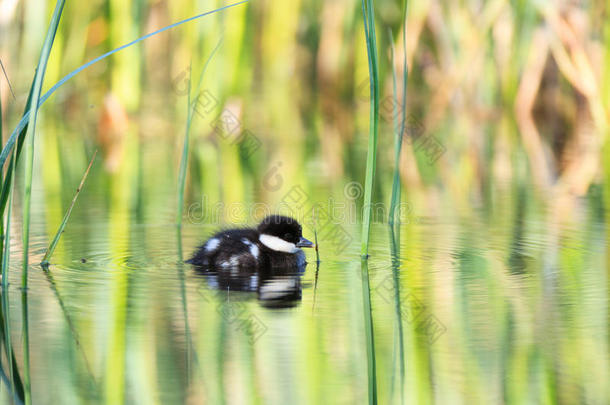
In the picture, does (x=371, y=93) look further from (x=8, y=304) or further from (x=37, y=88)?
(x=8, y=304)

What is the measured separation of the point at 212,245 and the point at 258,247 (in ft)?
0.76

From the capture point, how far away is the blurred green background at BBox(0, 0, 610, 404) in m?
3.52

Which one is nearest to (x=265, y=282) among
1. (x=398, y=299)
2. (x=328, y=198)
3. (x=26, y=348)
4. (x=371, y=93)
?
(x=398, y=299)

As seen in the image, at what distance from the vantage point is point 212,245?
5391mm

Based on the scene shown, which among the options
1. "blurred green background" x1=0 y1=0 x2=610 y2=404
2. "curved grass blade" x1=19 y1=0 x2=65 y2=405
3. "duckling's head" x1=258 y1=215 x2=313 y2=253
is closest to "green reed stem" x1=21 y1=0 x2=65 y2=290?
"curved grass blade" x1=19 y1=0 x2=65 y2=405

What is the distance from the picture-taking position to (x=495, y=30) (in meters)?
12.1

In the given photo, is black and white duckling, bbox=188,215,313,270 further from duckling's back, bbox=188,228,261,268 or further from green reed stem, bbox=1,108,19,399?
green reed stem, bbox=1,108,19,399

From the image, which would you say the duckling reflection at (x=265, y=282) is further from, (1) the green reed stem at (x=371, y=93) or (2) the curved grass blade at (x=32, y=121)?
(2) the curved grass blade at (x=32, y=121)

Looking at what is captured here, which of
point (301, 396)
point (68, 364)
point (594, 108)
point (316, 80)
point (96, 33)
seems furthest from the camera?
point (316, 80)

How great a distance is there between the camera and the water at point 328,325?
3299 millimetres

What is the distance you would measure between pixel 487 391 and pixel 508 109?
1027 cm

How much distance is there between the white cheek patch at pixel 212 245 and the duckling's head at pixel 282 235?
10.5 inches

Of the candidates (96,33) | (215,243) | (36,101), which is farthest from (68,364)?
(96,33)

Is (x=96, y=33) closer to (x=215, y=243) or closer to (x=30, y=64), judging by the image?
(x=30, y=64)
